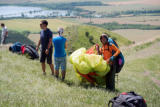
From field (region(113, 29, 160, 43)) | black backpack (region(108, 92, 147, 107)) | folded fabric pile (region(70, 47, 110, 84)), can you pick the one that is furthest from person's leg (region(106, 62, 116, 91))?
field (region(113, 29, 160, 43))

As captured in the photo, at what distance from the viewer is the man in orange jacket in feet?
26.1

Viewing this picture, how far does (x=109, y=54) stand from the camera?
8.20 m

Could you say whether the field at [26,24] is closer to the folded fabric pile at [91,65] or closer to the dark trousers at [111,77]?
the folded fabric pile at [91,65]

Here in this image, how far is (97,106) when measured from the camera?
5836mm

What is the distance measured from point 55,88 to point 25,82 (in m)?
1.34

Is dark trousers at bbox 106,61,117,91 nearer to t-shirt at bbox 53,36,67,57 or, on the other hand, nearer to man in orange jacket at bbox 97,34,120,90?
man in orange jacket at bbox 97,34,120,90


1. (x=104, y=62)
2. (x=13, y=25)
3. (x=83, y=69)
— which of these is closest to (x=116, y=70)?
(x=104, y=62)

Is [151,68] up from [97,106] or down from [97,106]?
down

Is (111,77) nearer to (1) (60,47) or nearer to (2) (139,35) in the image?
(1) (60,47)

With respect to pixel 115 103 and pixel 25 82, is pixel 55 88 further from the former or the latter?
pixel 115 103

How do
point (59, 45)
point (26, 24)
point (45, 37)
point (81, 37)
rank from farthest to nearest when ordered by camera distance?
point (26, 24) < point (81, 37) < point (45, 37) < point (59, 45)

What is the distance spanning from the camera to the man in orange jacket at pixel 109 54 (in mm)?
7941

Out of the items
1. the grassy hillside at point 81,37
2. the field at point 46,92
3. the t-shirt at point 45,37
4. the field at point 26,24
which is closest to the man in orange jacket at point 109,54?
the field at point 46,92

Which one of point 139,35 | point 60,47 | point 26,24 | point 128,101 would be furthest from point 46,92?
point 26,24
